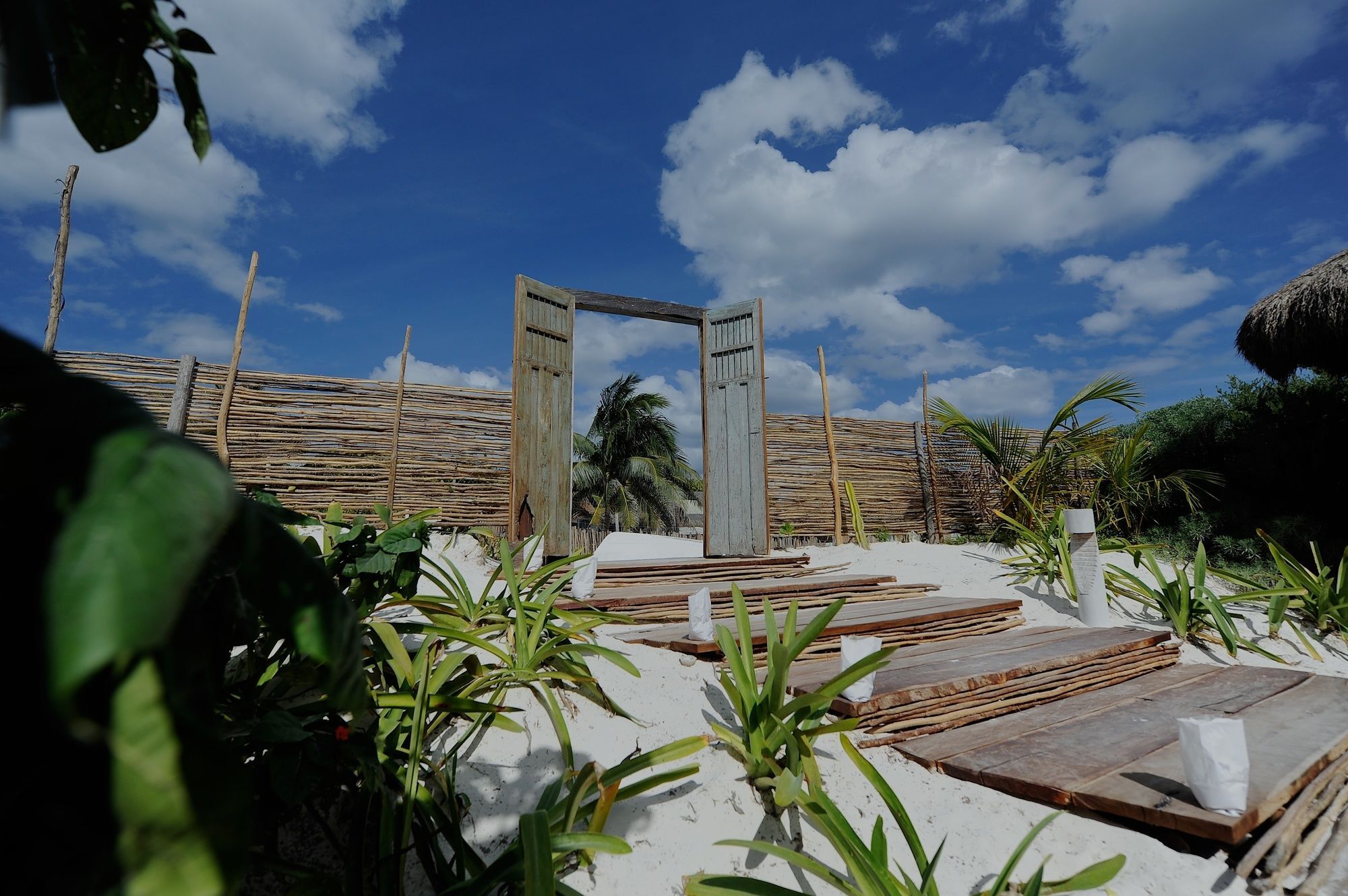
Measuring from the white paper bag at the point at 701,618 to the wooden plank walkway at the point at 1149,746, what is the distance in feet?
2.61

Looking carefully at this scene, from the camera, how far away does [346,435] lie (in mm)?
6582

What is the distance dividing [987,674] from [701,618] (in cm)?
107

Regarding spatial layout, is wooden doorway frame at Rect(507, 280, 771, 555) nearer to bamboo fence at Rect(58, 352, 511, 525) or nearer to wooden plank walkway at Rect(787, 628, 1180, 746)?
bamboo fence at Rect(58, 352, 511, 525)

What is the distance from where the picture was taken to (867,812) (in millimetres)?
1620

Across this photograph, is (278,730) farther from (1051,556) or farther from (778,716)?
(1051,556)

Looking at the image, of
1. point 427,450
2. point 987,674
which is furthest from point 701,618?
point 427,450

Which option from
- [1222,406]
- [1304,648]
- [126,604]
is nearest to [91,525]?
[126,604]

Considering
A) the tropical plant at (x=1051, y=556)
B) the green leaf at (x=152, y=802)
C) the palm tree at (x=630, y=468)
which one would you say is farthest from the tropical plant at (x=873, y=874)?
the palm tree at (x=630, y=468)

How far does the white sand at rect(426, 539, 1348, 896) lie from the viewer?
4.55 ft

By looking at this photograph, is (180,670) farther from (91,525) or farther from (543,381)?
(543,381)

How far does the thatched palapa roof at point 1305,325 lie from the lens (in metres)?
6.81

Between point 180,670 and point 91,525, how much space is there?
0.59ft

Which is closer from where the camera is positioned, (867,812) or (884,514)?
(867,812)

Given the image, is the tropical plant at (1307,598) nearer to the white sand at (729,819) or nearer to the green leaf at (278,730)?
the white sand at (729,819)
